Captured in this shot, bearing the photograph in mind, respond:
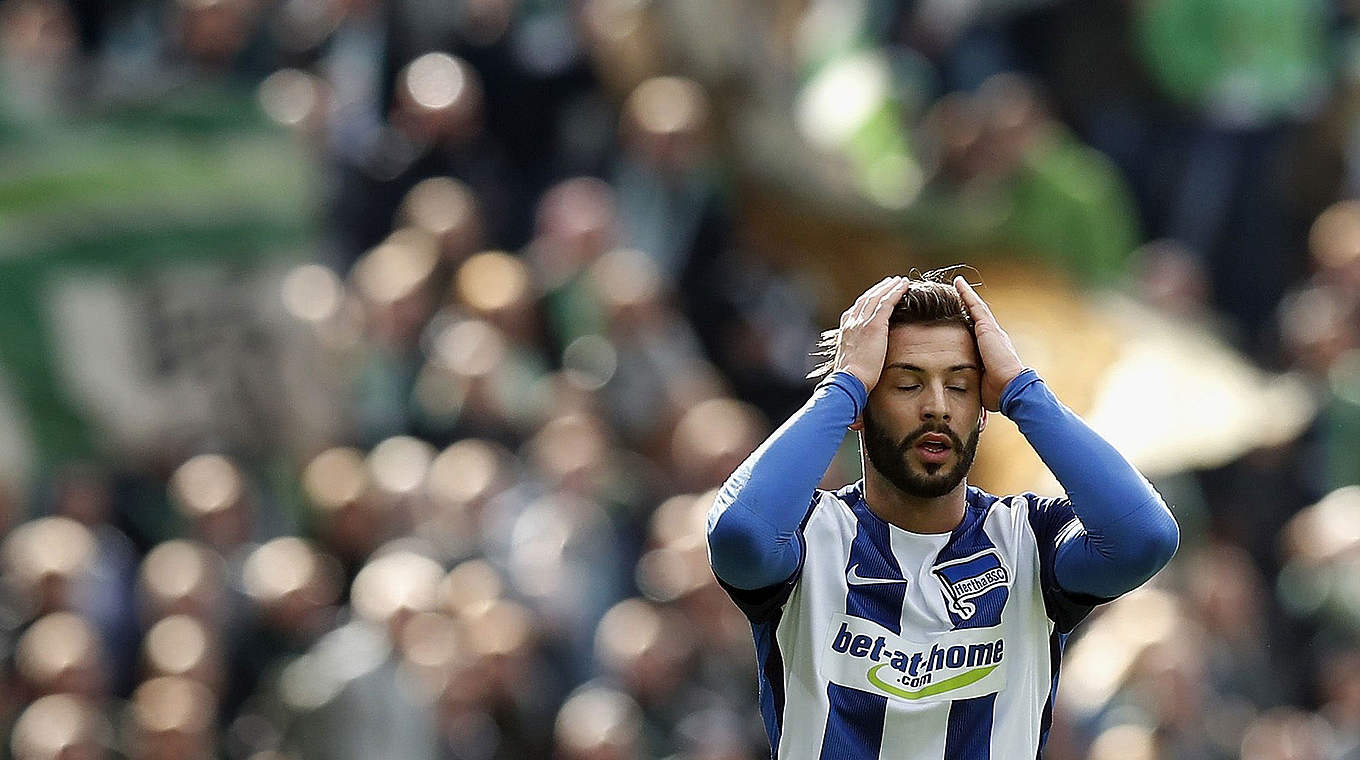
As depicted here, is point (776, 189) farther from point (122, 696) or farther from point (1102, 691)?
point (122, 696)

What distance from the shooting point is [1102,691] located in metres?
8.05

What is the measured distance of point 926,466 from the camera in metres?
3.82

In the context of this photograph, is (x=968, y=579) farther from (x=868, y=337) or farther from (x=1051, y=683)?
(x=868, y=337)

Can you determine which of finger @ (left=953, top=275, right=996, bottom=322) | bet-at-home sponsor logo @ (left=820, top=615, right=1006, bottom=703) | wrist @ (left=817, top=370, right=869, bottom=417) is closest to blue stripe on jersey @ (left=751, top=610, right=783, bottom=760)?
bet-at-home sponsor logo @ (left=820, top=615, right=1006, bottom=703)

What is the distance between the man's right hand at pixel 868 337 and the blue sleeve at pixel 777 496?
3 cm

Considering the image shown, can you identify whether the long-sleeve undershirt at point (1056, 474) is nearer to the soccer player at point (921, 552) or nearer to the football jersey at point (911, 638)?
the soccer player at point (921, 552)

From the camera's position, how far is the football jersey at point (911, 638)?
151 inches

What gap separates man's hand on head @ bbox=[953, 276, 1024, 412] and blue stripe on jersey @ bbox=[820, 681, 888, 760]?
59 cm

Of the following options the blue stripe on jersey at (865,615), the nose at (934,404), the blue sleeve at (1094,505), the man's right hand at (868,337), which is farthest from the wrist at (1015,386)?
the blue stripe on jersey at (865,615)

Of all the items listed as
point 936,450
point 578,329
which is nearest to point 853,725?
point 936,450

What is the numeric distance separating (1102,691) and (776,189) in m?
3.04

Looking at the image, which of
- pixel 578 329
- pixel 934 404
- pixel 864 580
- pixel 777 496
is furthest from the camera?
pixel 578 329

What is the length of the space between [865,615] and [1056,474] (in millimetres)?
441

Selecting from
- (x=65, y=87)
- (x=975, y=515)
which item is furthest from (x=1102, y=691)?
(x=65, y=87)
